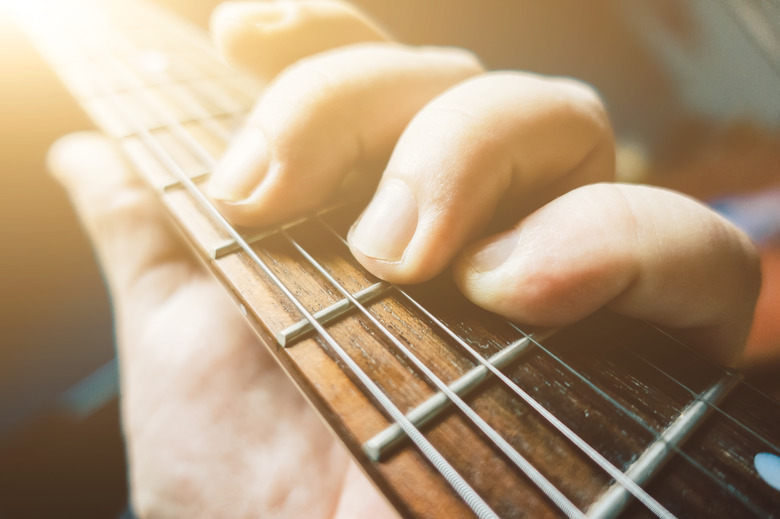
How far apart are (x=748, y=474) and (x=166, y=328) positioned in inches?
35.5

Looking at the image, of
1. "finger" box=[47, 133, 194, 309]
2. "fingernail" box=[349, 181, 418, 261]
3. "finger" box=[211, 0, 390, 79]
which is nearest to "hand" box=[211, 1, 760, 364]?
"fingernail" box=[349, 181, 418, 261]

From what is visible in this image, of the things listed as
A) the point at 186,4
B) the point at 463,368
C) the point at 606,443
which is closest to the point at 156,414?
the point at 463,368

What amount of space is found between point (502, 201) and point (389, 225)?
17 centimetres

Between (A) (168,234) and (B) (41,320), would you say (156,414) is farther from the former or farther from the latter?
(B) (41,320)

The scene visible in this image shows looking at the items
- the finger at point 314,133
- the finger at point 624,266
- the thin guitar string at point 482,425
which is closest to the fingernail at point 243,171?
the finger at point 314,133

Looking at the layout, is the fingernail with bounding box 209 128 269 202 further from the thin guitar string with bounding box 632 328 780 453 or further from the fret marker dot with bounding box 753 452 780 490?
the fret marker dot with bounding box 753 452 780 490

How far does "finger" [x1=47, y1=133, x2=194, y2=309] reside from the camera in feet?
3.25

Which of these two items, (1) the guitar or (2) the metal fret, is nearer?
(1) the guitar

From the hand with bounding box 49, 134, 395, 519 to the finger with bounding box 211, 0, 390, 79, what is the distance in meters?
0.45

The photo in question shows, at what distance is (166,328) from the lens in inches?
34.8

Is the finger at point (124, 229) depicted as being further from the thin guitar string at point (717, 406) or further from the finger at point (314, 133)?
the thin guitar string at point (717, 406)

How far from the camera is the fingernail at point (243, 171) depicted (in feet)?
1.79

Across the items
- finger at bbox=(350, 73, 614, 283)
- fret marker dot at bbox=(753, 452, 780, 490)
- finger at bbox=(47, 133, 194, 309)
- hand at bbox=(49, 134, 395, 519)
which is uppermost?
finger at bbox=(350, 73, 614, 283)

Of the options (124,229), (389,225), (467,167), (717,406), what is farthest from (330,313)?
(124,229)
